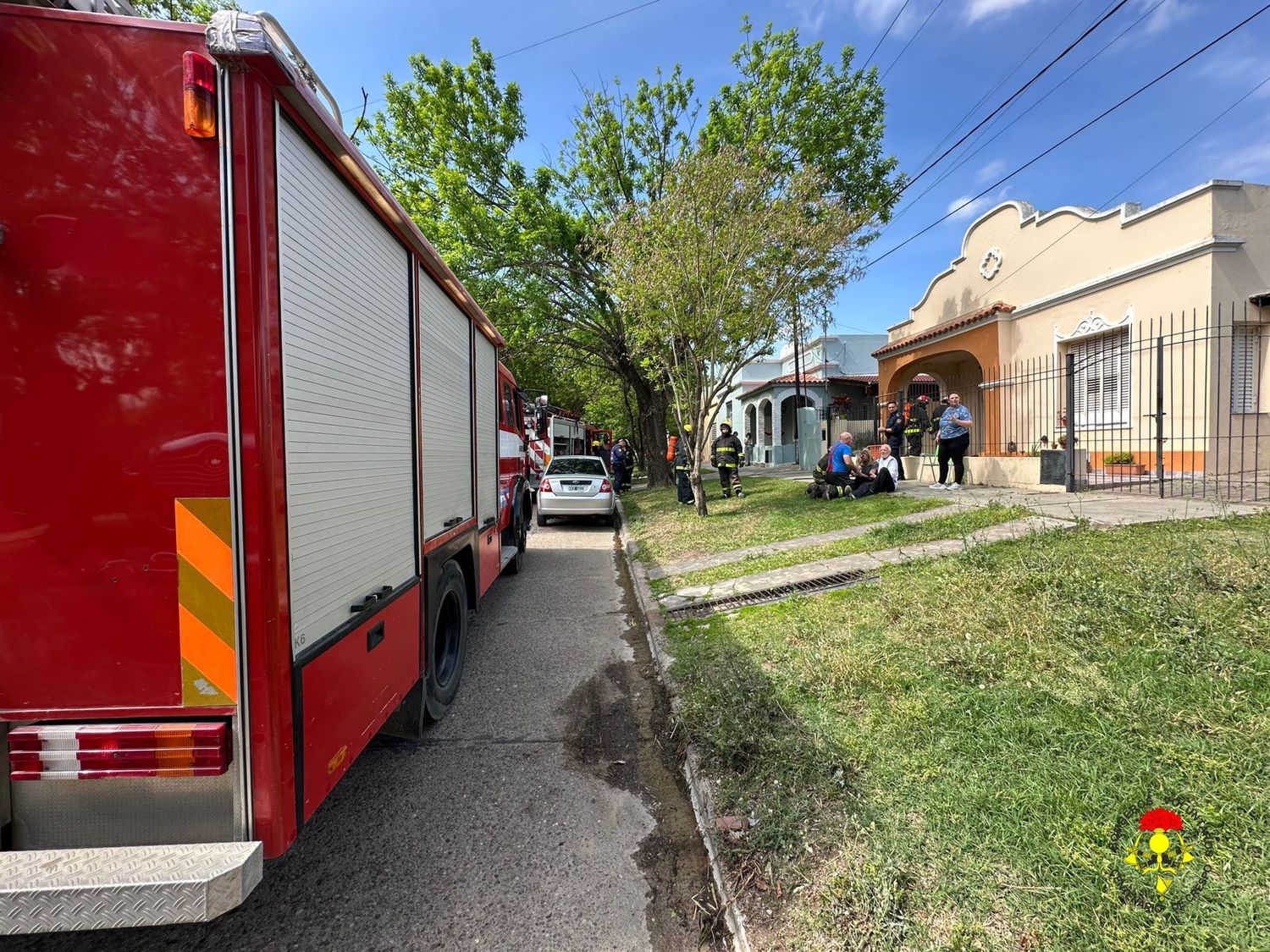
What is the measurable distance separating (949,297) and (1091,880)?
1584cm

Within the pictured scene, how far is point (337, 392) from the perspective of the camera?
2.21 m

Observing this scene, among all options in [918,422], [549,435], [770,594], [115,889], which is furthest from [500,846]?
[549,435]

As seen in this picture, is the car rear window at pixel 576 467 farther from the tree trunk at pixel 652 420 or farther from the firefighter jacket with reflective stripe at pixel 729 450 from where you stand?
the tree trunk at pixel 652 420

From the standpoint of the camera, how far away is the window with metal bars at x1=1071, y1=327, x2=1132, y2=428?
33.4 ft

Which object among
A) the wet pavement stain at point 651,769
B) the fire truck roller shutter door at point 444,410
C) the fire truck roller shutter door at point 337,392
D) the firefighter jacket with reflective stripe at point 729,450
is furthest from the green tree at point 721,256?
the fire truck roller shutter door at point 337,392

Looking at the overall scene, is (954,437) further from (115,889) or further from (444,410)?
(115,889)

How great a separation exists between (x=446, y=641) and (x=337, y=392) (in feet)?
7.98

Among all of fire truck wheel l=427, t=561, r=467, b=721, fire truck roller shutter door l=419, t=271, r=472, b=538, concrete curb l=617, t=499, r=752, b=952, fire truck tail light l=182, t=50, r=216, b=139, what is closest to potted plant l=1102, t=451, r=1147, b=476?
concrete curb l=617, t=499, r=752, b=952

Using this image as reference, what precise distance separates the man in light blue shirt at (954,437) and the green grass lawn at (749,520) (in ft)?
4.22

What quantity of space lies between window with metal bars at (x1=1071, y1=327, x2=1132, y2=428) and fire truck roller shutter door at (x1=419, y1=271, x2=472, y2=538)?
10.4 m

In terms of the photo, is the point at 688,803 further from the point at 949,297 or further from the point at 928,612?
the point at 949,297

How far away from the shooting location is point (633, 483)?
2320 cm

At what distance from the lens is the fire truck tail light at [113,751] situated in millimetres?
1729

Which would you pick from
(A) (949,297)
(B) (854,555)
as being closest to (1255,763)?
→ (B) (854,555)
